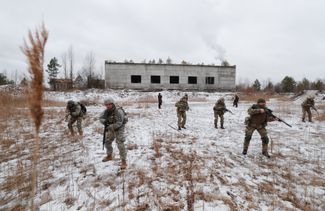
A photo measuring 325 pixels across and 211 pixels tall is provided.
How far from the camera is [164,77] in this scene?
34.0 meters

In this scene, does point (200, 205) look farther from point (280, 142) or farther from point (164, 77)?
point (164, 77)

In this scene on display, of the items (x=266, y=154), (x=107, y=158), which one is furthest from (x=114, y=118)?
(x=266, y=154)

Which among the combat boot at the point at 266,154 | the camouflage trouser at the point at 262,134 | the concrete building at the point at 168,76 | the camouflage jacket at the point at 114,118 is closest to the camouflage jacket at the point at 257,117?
the camouflage trouser at the point at 262,134

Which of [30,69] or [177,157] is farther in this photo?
[177,157]

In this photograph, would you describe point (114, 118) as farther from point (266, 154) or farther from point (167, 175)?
point (266, 154)

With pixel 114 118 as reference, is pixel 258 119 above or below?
below

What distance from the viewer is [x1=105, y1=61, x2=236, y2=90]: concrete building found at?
32750 mm

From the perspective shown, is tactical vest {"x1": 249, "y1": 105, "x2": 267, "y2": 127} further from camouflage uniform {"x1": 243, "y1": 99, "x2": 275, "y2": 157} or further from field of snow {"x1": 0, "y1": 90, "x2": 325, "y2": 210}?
field of snow {"x1": 0, "y1": 90, "x2": 325, "y2": 210}

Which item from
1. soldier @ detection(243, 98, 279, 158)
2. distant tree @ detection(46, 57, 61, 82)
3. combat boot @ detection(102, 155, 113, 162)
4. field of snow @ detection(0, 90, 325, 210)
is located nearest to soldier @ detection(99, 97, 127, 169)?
combat boot @ detection(102, 155, 113, 162)

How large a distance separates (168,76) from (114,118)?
3010 centimetres

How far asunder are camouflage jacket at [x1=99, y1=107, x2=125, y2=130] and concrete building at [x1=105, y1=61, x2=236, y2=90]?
1135 inches

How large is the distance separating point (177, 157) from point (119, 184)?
2067 millimetres

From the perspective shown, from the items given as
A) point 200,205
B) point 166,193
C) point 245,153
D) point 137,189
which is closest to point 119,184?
point 137,189

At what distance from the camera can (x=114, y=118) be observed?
468cm
